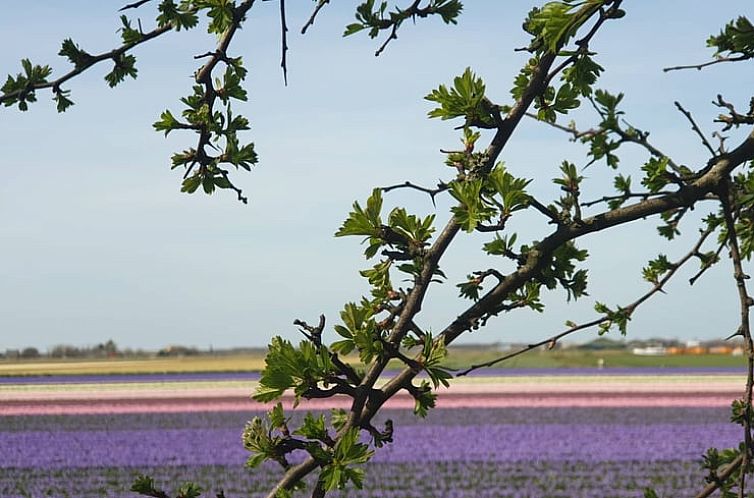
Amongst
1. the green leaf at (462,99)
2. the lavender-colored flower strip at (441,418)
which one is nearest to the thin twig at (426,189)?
the green leaf at (462,99)

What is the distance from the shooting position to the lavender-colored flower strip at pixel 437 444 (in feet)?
43.4

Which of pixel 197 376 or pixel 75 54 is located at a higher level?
pixel 75 54

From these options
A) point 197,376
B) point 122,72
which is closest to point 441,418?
point 122,72

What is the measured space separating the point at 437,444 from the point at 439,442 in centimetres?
20

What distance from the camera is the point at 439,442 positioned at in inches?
579

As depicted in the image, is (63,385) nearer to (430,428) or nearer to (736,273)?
(430,428)

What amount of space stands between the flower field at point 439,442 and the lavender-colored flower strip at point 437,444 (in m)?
0.03

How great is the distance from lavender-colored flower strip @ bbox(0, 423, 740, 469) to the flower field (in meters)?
0.03

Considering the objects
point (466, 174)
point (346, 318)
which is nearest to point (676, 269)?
point (466, 174)

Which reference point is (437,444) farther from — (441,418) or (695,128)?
(695,128)

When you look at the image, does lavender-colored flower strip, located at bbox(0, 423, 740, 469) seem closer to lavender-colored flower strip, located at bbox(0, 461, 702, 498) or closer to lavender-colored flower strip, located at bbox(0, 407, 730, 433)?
lavender-colored flower strip, located at bbox(0, 461, 702, 498)

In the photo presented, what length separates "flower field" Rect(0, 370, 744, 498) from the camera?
11.2m

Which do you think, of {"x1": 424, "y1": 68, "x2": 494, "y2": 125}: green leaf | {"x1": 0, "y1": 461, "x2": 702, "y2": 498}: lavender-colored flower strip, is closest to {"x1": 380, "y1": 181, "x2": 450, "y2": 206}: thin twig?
{"x1": 424, "y1": 68, "x2": 494, "y2": 125}: green leaf

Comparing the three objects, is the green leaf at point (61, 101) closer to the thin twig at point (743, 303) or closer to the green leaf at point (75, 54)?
the green leaf at point (75, 54)
